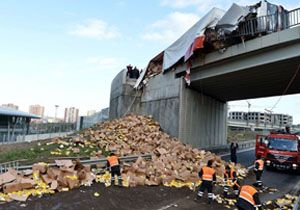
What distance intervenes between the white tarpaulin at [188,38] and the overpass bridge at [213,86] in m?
0.76

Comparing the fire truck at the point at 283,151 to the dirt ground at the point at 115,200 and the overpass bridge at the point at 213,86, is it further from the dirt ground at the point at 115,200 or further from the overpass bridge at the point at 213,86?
the dirt ground at the point at 115,200

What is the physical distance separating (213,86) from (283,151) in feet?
26.7

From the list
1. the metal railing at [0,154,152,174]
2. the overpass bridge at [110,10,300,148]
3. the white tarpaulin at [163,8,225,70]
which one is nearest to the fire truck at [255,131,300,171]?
the overpass bridge at [110,10,300,148]

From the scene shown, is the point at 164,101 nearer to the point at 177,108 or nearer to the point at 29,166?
the point at 177,108

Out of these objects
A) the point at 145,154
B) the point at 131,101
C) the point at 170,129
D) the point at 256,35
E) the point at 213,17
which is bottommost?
the point at 145,154

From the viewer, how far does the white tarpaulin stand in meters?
20.4

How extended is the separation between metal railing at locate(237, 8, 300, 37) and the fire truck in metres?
6.83

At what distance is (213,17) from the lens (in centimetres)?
2050

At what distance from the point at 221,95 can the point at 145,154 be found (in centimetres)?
1308

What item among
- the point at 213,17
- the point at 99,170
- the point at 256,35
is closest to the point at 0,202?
the point at 99,170

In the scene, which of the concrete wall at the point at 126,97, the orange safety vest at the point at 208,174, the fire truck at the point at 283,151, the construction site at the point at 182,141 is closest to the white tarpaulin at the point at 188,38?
the construction site at the point at 182,141

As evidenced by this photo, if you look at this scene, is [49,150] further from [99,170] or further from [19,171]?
[19,171]

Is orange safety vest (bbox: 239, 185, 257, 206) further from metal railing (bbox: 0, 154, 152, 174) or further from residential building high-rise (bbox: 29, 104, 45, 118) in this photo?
residential building high-rise (bbox: 29, 104, 45, 118)

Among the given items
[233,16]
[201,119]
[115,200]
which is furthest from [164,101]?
[115,200]
